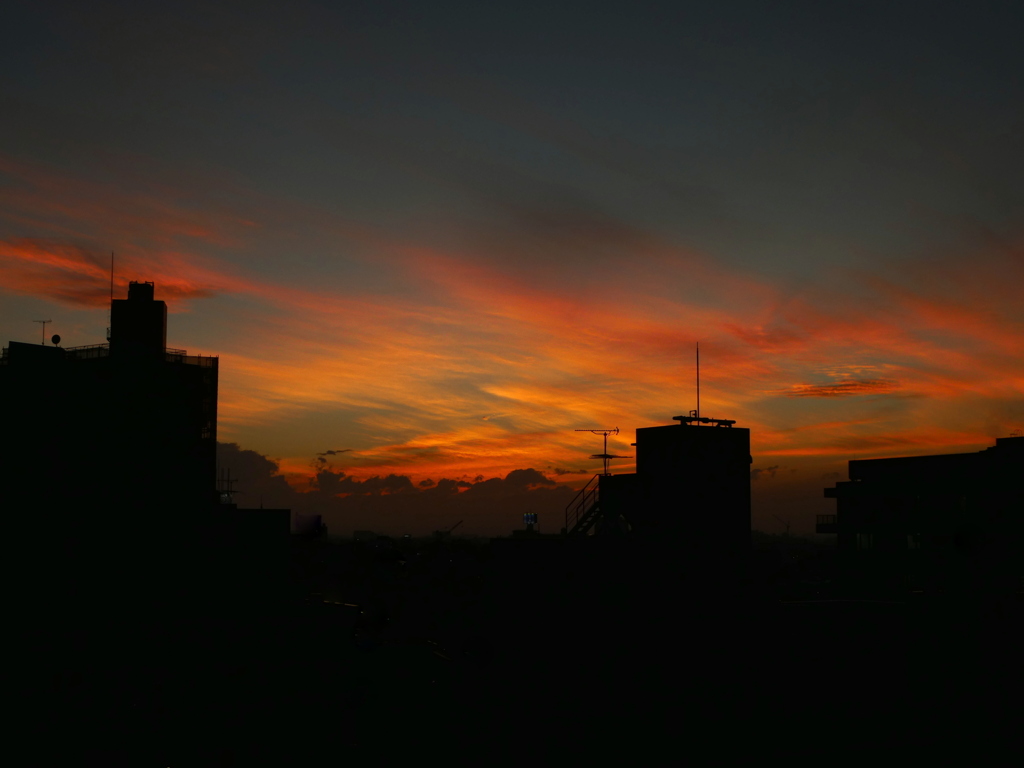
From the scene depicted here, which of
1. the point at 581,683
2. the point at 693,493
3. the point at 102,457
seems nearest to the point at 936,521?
the point at 693,493

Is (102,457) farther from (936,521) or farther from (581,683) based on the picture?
(936,521)

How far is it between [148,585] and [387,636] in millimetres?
17618

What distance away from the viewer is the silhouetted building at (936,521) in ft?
257

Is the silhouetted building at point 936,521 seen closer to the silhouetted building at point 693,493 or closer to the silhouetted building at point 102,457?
the silhouetted building at point 693,493

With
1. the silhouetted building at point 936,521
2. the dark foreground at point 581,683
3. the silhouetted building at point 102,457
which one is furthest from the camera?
the silhouetted building at point 936,521

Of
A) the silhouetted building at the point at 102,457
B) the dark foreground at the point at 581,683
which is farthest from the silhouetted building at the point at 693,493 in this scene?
the silhouetted building at the point at 102,457

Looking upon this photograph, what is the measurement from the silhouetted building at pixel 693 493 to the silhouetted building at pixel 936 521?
35.7 metres

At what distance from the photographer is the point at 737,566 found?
5316 cm

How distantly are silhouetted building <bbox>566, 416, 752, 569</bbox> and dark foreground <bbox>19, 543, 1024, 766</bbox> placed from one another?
1.81m

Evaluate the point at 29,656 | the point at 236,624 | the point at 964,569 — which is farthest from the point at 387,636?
the point at 964,569

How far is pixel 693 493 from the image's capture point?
53156 millimetres

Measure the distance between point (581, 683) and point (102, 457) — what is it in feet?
126

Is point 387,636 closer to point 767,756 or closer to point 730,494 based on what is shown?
point 730,494

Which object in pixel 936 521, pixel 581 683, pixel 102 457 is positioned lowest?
pixel 581 683
